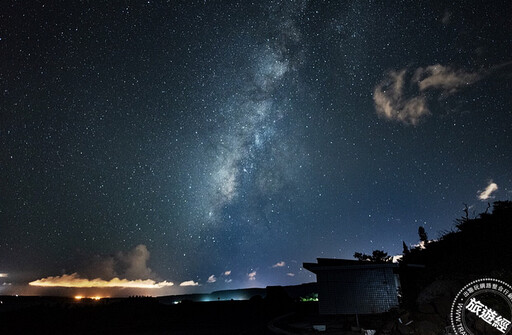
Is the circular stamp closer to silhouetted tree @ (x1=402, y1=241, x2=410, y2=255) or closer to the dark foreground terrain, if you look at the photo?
the dark foreground terrain

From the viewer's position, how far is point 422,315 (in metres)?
12.3

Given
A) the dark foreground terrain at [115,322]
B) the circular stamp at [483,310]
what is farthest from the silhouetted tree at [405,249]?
the circular stamp at [483,310]

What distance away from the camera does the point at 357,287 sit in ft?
59.5

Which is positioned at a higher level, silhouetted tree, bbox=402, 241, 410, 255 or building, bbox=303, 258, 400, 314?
silhouetted tree, bbox=402, 241, 410, 255

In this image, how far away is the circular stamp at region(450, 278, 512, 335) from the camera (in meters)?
10.5

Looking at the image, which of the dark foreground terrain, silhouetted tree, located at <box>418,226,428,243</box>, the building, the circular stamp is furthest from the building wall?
silhouetted tree, located at <box>418,226,428,243</box>

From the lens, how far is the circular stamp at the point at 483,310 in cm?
1048

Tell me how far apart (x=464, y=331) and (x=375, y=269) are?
739cm

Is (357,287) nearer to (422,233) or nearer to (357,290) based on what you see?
(357,290)

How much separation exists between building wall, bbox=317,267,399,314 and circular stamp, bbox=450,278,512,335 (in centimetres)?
607

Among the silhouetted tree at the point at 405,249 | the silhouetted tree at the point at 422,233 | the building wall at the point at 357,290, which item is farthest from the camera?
the silhouetted tree at the point at 422,233

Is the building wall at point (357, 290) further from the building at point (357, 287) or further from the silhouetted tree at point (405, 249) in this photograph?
the silhouetted tree at point (405, 249)

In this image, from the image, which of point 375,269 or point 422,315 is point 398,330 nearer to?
point 422,315

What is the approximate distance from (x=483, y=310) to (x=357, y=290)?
310 inches
